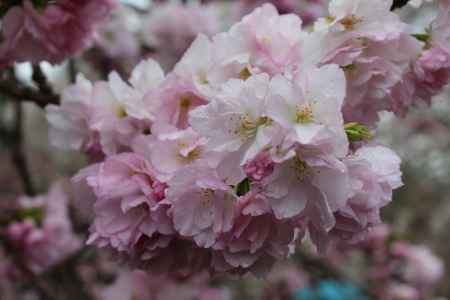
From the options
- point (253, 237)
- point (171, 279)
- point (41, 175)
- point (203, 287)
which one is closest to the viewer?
point (253, 237)

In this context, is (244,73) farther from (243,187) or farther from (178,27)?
(178,27)

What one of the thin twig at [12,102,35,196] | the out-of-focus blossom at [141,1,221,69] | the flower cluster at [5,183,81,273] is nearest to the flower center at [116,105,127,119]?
the flower cluster at [5,183,81,273]

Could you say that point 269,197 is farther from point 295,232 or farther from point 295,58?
point 295,58

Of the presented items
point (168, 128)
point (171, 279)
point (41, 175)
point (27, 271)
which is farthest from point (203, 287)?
point (41, 175)

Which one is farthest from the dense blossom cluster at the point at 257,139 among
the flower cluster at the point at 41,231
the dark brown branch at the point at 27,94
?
the flower cluster at the point at 41,231

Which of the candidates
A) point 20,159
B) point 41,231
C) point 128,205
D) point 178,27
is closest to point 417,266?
point 178,27

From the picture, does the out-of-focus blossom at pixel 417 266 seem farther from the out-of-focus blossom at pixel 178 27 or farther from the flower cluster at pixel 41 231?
the flower cluster at pixel 41 231
